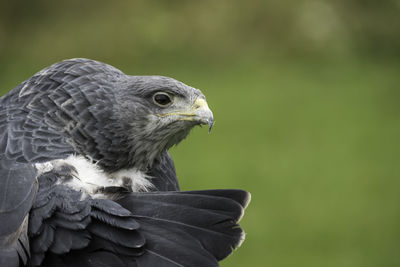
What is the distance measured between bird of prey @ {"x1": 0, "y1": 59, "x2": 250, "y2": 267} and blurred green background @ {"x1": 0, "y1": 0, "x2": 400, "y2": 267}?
394 centimetres

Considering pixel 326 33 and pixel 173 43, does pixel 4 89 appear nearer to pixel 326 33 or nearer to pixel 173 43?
pixel 173 43

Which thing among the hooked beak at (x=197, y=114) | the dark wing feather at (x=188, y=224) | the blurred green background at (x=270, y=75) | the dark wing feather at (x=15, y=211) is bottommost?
the blurred green background at (x=270, y=75)

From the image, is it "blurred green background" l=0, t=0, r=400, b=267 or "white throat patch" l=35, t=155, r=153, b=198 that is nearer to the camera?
"white throat patch" l=35, t=155, r=153, b=198

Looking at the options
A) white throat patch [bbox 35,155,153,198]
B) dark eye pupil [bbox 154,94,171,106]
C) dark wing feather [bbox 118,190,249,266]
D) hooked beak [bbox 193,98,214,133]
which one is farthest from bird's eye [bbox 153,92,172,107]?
dark wing feather [bbox 118,190,249,266]

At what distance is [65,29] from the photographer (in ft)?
31.8

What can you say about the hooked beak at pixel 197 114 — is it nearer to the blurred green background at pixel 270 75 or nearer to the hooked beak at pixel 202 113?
the hooked beak at pixel 202 113

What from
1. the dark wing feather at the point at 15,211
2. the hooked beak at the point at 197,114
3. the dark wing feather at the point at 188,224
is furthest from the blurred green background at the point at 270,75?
the dark wing feather at the point at 15,211

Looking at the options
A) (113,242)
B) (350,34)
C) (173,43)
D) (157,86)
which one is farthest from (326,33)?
(113,242)

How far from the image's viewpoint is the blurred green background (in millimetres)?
7281

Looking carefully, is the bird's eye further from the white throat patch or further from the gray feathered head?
the white throat patch

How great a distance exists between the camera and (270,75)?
31.4 feet

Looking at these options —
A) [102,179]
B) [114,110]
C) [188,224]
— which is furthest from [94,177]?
[188,224]

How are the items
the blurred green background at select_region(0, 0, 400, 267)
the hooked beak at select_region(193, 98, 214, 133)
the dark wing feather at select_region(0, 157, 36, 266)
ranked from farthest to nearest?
the blurred green background at select_region(0, 0, 400, 267) → the hooked beak at select_region(193, 98, 214, 133) → the dark wing feather at select_region(0, 157, 36, 266)

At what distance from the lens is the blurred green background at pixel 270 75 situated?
728 cm
